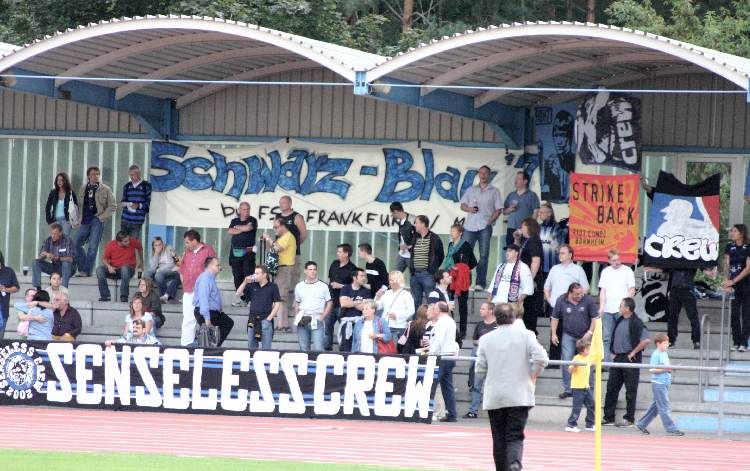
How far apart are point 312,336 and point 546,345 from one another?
3.71 meters

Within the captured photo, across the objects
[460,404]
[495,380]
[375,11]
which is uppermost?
[375,11]

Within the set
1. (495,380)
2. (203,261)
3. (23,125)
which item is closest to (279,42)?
(203,261)

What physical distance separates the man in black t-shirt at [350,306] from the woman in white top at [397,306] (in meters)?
0.44

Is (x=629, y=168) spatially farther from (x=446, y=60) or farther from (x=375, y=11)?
(x=375, y=11)

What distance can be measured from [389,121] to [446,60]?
3874 millimetres

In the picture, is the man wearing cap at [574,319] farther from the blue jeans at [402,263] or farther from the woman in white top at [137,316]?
the woman in white top at [137,316]

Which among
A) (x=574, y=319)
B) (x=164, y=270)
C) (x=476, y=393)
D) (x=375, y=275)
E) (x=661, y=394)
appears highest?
(x=375, y=275)

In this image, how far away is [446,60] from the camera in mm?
22297

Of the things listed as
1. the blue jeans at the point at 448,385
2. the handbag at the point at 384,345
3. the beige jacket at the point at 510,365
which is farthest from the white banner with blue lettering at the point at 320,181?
the beige jacket at the point at 510,365

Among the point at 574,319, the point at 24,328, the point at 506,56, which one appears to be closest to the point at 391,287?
the point at 574,319

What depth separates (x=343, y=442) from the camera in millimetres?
18047

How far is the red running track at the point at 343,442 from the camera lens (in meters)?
16.5

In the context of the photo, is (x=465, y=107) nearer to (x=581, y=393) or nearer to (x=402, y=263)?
(x=402, y=263)

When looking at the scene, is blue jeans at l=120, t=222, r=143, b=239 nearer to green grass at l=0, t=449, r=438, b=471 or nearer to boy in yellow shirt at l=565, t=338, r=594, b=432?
boy in yellow shirt at l=565, t=338, r=594, b=432
